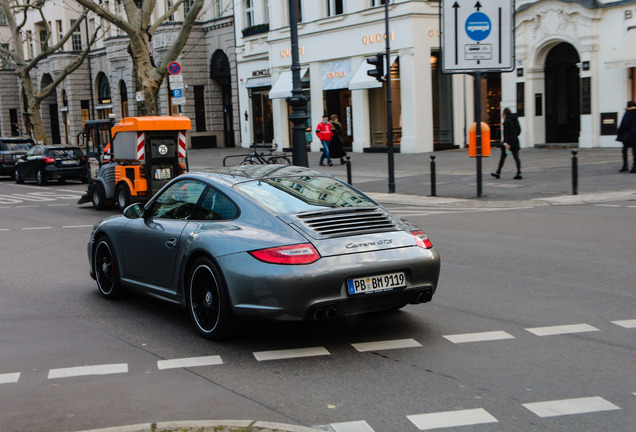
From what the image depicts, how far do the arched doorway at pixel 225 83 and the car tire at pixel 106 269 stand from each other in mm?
37178

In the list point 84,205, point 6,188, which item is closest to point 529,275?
point 84,205

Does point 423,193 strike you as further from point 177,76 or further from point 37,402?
point 37,402

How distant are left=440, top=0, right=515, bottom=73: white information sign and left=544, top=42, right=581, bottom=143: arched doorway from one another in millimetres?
12341

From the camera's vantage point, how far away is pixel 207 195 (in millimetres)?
7035

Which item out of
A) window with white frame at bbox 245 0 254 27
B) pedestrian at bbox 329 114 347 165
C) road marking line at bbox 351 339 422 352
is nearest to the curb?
road marking line at bbox 351 339 422 352

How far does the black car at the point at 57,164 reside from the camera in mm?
28902

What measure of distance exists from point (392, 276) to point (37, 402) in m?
2.66

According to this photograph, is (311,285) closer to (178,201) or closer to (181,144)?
(178,201)

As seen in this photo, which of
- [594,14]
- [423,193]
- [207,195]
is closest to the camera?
[207,195]

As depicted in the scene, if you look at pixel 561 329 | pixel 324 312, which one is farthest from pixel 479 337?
pixel 324 312

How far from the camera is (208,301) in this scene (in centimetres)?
651

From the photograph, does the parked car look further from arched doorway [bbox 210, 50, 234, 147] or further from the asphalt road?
the asphalt road

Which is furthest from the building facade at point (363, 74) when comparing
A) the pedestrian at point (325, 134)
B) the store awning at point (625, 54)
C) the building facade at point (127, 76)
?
the store awning at point (625, 54)

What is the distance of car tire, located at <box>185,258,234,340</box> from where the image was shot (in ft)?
20.6
